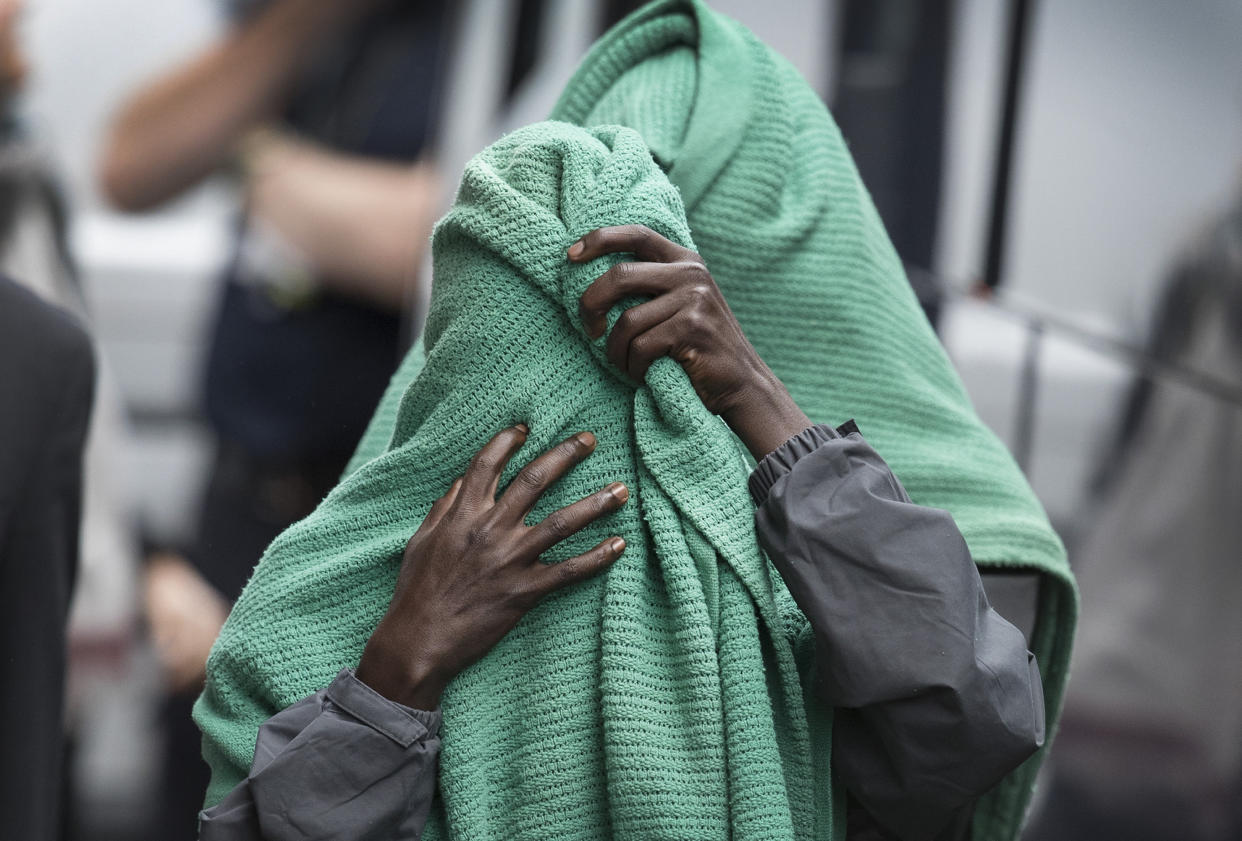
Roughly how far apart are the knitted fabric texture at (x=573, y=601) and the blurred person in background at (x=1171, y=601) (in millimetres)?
1178

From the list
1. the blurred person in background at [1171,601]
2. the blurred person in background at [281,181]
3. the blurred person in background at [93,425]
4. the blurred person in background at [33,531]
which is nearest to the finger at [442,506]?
the blurred person in background at [33,531]

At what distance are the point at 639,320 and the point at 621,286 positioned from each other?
3cm

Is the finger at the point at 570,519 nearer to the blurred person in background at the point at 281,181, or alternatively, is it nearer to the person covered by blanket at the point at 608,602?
the person covered by blanket at the point at 608,602

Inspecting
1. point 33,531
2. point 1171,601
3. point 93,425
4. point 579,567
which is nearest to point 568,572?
point 579,567

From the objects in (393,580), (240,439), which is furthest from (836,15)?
(393,580)

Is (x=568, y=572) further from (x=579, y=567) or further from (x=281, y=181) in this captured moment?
(x=281, y=181)

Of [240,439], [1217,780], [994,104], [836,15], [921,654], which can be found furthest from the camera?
[240,439]

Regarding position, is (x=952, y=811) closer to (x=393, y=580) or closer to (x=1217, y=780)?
(x=393, y=580)

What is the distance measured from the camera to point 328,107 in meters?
2.90

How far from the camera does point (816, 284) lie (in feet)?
4.17

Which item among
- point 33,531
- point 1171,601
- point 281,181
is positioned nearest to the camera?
point 33,531

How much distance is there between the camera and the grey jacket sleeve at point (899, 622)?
1038mm

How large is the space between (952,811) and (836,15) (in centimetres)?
190

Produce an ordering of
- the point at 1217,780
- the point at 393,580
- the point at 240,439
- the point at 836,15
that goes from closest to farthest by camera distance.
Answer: the point at 393,580
the point at 1217,780
the point at 836,15
the point at 240,439
